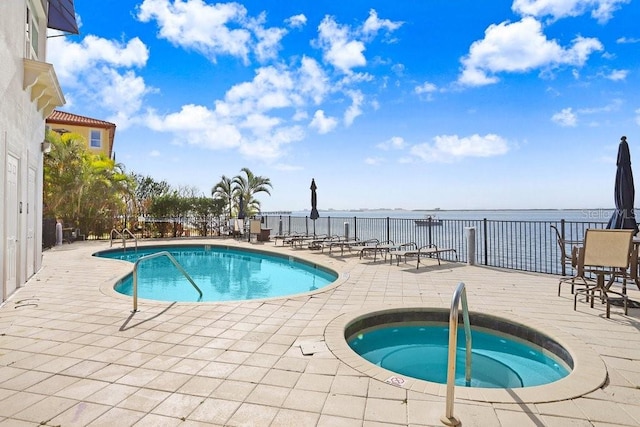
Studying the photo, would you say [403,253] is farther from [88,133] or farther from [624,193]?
[88,133]

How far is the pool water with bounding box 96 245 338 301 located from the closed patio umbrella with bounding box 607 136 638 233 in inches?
216

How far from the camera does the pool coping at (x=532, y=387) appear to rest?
249 cm

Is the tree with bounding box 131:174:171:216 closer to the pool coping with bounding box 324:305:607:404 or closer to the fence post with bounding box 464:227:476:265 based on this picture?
the fence post with bounding box 464:227:476:265

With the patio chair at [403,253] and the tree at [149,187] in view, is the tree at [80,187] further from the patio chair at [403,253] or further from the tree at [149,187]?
the patio chair at [403,253]

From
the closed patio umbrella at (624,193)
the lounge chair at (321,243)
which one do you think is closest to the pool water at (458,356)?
the closed patio umbrella at (624,193)

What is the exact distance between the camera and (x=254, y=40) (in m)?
10.5

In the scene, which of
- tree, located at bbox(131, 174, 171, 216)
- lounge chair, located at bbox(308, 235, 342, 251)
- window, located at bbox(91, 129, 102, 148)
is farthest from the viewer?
tree, located at bbox(131, 174, 171, 216)

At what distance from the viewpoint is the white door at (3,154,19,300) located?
5320 mm

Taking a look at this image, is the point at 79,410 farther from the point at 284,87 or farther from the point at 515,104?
the point at 515,104

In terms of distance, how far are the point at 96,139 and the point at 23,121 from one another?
65.2 ft

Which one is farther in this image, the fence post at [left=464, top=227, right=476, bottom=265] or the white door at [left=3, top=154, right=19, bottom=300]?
the fence post at [left=464, top=227, right=476, bottom=265]

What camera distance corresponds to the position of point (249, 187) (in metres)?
24.2

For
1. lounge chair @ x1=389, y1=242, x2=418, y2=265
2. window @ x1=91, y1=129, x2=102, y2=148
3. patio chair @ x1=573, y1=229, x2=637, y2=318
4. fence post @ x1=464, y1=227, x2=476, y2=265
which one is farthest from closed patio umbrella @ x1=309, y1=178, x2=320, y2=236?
window @ x1=91, y1=129, x2=102, y2=148

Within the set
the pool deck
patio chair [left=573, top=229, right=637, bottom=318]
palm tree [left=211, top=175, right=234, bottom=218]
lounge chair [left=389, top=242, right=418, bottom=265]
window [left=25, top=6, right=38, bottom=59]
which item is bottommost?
the pool deck
